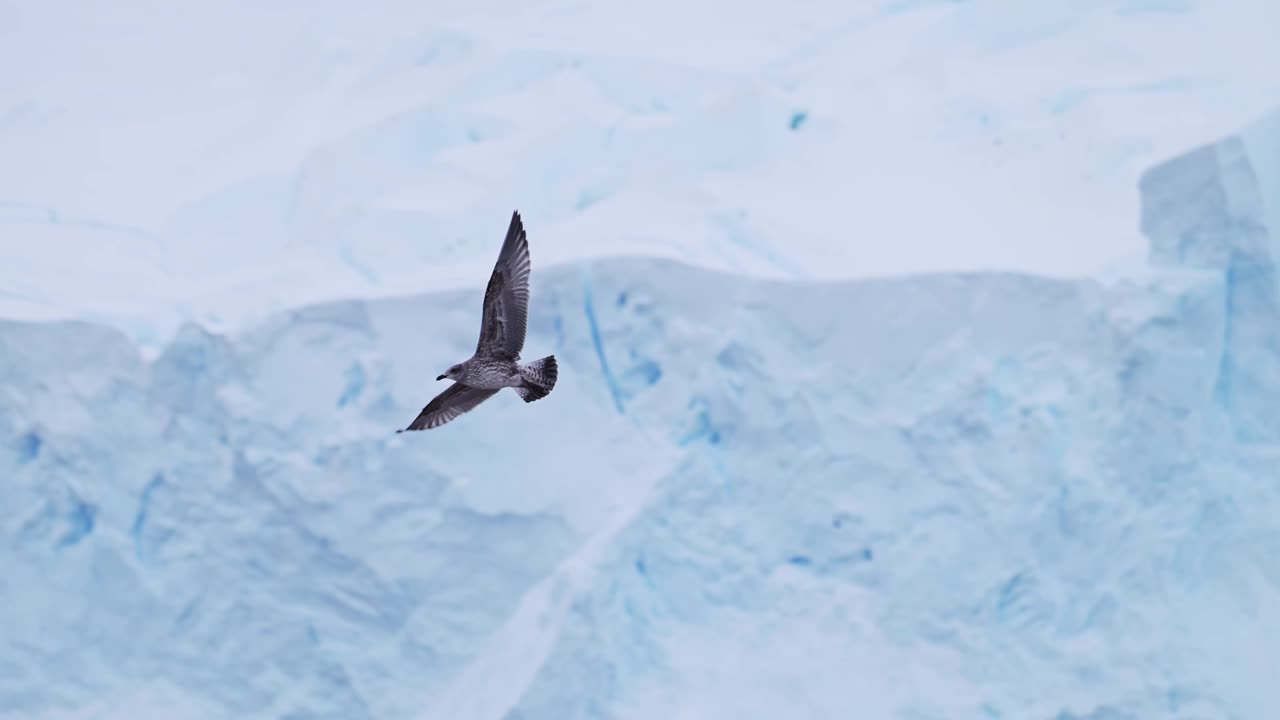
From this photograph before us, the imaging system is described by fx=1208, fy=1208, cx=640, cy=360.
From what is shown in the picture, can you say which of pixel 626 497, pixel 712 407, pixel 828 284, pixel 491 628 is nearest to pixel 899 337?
pixel 828 284

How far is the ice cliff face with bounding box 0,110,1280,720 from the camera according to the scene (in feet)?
15.2

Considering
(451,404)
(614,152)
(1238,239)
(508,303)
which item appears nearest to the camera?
(508,303)

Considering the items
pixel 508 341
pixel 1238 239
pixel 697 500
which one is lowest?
pixel 697 500

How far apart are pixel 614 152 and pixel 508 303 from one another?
388 cm

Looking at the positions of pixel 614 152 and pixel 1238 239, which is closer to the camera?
pixel 1238 239

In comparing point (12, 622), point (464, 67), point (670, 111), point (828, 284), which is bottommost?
point (12, 622)

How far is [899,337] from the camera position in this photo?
4.93m

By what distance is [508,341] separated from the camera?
2.23 m

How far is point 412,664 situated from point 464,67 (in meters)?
3.51

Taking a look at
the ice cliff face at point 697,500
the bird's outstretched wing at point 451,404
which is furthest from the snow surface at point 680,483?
the bird's outstretched wing at point 451,404

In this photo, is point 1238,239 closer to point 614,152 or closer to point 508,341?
point 614,152

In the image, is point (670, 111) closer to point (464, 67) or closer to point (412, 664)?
point (464, 67)

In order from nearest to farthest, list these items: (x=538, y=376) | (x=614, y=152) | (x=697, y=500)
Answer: (x=538, y=376) < (x=697, y=500) < (x=614, y=152)

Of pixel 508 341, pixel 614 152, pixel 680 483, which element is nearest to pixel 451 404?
pixel 508 341
